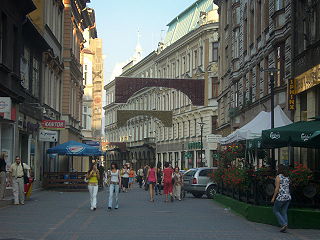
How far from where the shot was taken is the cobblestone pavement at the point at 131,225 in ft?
45.4

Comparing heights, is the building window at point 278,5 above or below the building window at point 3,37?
above

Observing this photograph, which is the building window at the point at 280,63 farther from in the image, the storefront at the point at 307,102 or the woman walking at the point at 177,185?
the woman walking at the point at 177,185

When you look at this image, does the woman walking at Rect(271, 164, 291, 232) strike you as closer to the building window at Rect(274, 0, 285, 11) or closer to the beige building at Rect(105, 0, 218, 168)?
the building window at Rect(274, 0, 285, 11)

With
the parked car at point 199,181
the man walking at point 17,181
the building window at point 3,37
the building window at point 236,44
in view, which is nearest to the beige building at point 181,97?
the building window at point 236,44

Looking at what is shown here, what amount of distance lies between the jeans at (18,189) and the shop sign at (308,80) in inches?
440

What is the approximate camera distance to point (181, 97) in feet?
239

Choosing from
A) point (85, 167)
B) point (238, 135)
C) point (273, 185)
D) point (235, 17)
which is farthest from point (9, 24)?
point (85, 167)

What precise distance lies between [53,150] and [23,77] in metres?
8.14

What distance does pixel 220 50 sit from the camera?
5116 cm

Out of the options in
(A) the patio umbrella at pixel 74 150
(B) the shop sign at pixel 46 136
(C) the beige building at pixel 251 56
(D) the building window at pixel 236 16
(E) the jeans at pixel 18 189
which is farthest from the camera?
(D) the building window at pixel 236 16

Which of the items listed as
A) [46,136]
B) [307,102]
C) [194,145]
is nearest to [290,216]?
[307,102]

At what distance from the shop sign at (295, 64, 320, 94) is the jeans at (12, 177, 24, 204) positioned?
11.2 metres

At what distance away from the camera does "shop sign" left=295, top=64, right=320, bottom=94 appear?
23767mm

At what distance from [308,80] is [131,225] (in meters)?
11.7
